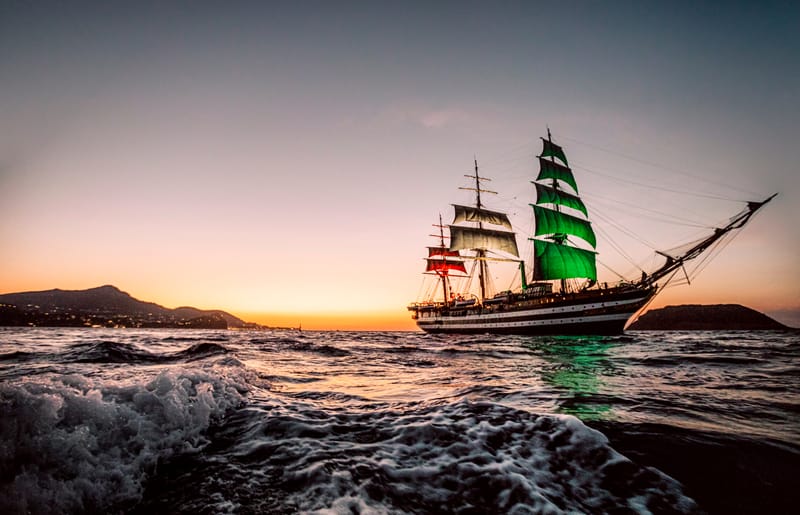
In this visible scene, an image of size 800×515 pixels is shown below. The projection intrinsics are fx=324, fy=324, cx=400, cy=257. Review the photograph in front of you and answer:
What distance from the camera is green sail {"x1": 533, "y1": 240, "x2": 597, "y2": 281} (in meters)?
61.1

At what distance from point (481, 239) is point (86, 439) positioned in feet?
266

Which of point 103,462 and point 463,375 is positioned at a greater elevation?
point 103,462

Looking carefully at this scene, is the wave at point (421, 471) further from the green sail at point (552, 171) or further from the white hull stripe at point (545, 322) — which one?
the green sail at point (552, 171)

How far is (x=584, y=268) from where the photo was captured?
62750 millimetres

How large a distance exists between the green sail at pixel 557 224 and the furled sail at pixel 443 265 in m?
34.7

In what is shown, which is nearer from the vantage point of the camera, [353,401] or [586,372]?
[353,401]

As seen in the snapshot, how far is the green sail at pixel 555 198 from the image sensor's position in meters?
66.6

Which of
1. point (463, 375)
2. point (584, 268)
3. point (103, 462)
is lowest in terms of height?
point (463, 375)

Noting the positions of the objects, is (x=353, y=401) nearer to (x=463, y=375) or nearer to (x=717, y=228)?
(x=463, y=375)

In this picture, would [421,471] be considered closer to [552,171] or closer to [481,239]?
[552,171]

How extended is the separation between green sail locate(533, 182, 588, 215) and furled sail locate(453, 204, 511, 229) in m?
17.6

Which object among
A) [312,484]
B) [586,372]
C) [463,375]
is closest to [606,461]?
[312,484]

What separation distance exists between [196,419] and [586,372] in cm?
1156

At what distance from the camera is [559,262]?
61.7 m
